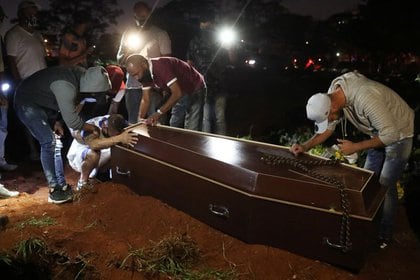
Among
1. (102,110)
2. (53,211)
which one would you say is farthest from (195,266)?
(102,110)

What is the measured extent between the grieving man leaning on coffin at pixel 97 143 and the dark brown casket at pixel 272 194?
0.45m

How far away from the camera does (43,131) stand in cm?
401

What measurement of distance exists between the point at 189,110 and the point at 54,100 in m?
1.89

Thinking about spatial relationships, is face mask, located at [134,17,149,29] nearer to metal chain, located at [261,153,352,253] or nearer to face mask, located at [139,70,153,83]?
face mask, located at [139,70,153,83]

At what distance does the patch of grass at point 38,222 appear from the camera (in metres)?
3.39

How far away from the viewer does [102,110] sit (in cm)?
648

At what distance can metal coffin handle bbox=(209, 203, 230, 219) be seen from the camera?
9.77ft

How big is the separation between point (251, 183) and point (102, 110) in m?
4.33

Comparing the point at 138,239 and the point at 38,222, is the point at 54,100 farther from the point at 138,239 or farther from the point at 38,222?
the point at 138,239

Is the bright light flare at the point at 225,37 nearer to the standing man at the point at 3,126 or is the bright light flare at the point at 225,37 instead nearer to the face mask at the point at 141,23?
the face mask at the point at 141,23

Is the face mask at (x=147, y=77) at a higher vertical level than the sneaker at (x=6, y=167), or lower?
higher

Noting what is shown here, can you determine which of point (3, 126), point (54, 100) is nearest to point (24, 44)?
point (3, 126)

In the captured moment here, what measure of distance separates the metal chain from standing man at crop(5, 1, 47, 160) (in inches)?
143

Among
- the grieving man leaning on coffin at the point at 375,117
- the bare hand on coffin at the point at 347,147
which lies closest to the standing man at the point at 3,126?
the grieving man leaning on coffin at the point at 375,117
